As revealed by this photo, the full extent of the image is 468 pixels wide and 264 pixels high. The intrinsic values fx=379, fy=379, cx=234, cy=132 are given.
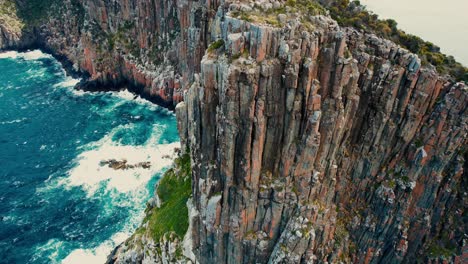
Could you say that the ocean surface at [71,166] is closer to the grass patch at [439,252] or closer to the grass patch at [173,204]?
the grass patch at [173,204]

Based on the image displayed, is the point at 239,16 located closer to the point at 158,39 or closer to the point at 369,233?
the point at 369,233

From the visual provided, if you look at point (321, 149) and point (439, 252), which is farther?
point (439, 252)

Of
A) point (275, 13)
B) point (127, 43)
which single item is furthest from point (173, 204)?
point (127, 43)

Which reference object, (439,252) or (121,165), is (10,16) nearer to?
(121,165)

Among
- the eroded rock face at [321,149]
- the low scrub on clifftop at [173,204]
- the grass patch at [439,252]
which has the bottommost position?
the low scrub on clifftop at [173,204]

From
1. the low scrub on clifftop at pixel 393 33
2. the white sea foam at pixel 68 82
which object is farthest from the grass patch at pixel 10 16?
the low scrub on clifftop at pixel 393 33

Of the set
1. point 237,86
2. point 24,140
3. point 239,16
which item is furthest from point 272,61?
point 24,140

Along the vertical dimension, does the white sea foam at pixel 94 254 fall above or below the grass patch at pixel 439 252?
below

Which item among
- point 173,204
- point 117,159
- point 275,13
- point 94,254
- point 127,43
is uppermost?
point 275,13
